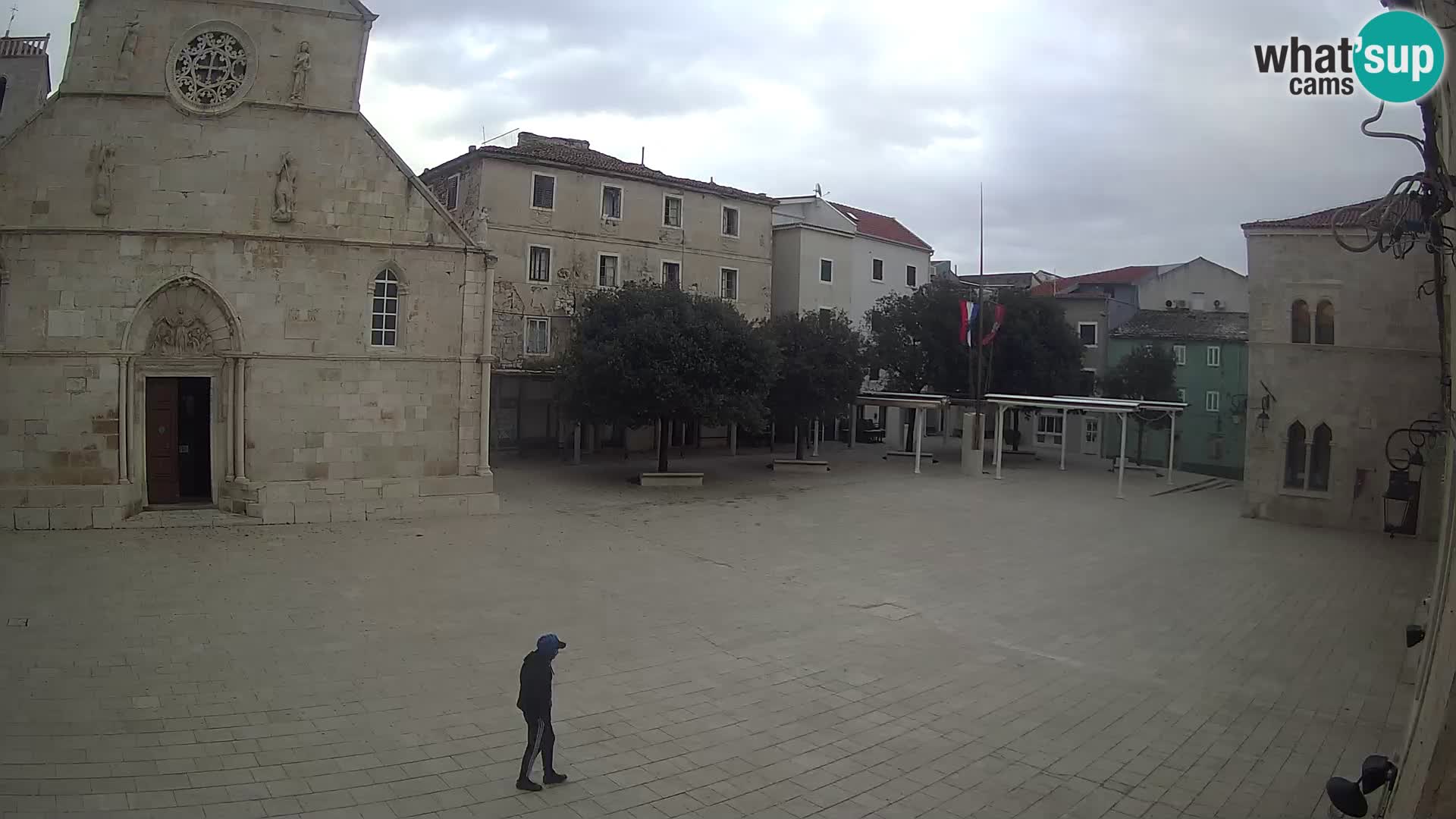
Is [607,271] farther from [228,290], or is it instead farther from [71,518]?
[71,518]

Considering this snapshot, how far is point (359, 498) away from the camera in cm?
1972

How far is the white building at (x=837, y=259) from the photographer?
40250 millimetres

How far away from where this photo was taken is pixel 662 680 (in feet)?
33.2

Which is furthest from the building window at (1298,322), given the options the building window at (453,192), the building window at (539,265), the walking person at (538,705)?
the building window at (453,192)

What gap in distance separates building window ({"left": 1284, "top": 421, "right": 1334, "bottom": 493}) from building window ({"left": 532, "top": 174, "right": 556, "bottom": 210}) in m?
25.1

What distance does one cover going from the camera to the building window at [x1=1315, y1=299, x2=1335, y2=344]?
23.3 meters

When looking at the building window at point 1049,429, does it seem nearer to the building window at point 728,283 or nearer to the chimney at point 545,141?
the building window at point 728,283

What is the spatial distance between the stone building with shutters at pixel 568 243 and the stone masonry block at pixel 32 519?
14.8 meters

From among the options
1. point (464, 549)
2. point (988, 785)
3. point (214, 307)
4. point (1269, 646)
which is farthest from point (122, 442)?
point (1269, 646)

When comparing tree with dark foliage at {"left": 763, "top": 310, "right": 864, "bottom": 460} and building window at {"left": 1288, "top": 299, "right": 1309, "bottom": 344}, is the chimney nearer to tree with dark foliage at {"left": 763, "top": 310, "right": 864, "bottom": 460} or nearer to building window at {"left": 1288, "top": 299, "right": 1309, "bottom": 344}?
tree with dark foliage at {"left": 763, "top": 310, "right": 864, "bottom": 460}

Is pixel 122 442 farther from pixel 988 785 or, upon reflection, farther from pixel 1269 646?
pixel 1269 646

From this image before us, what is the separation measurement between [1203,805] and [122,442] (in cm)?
1988

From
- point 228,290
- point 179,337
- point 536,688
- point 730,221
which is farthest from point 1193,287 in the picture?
point 536,688

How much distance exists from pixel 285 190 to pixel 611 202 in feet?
52.4
